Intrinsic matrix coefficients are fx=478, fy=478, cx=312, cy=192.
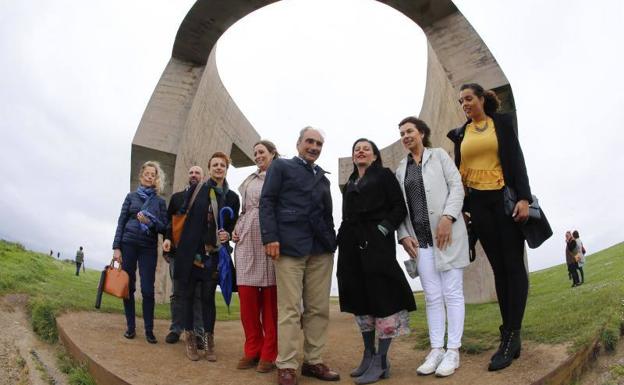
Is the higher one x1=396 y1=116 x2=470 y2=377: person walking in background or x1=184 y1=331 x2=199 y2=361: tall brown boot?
x1=396 y1=116 x2=470 y2=377: person walking in background

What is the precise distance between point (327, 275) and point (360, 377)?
30.3 inches

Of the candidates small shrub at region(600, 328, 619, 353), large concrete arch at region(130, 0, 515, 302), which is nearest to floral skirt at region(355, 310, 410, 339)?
small shrub at region(600, 328, 619, 353)

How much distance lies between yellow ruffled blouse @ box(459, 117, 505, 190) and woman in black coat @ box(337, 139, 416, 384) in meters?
0.56

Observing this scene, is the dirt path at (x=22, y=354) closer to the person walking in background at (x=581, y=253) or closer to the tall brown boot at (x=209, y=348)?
the tall brown boot at (x=209, y=348)

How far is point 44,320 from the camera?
4.66m

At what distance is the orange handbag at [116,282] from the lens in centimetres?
420

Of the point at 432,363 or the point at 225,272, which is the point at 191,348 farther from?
the point at 432,363

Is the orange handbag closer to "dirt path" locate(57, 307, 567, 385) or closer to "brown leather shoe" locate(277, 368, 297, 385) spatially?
"dirt path" locate(57, 307, 567, 385)

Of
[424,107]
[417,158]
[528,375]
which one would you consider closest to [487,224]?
[417,158]

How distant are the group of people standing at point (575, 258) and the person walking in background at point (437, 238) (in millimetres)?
6978

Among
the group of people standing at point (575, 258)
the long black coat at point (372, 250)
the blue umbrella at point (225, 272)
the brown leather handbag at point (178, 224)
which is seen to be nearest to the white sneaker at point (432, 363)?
the long black coat at point (372, 250)

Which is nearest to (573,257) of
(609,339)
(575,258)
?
(575,258)

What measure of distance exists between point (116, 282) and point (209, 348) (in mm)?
1018

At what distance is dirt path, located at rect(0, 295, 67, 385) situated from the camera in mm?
3691
